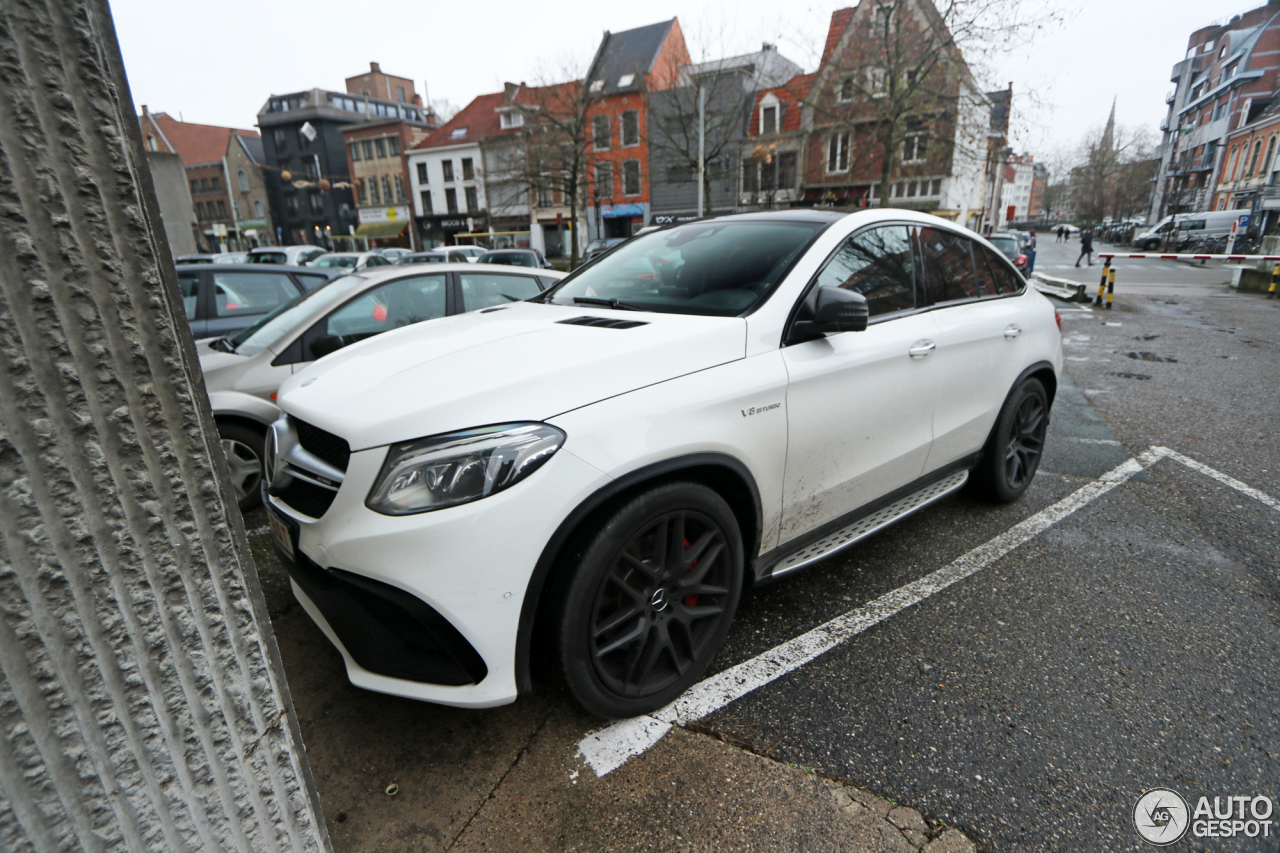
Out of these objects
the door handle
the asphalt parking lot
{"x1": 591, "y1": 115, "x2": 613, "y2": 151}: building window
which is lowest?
the asphalt parking lot

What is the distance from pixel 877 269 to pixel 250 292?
5.55 m

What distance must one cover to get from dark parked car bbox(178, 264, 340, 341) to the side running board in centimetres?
464

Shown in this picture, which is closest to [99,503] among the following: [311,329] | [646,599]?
[646,599]

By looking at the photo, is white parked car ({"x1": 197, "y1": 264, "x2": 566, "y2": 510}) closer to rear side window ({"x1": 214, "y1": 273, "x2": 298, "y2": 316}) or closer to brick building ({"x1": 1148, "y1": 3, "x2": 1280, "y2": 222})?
rear side window ({"x1": 214, "y1": 273, "x2": 298, "y2": 316})

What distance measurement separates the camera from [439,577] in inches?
66.6

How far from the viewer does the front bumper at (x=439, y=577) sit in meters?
1.70

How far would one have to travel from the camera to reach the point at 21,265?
30.1 inches

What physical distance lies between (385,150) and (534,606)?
54.9 meters

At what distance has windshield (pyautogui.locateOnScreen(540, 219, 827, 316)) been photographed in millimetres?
2592

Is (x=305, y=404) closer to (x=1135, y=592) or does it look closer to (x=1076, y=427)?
(x=1135, y=592)

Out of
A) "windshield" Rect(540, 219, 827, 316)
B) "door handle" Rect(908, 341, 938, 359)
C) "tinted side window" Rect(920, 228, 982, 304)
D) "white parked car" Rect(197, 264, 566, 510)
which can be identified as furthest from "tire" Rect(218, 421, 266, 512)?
"tinted side window" Rect(920, 228, 982, 304)

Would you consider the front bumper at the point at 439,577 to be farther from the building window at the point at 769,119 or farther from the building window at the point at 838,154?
the building window at the point at 769,119

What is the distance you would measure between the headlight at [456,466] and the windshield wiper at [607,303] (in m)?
1.12

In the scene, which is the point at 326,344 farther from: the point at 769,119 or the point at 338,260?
the point at 769,119
